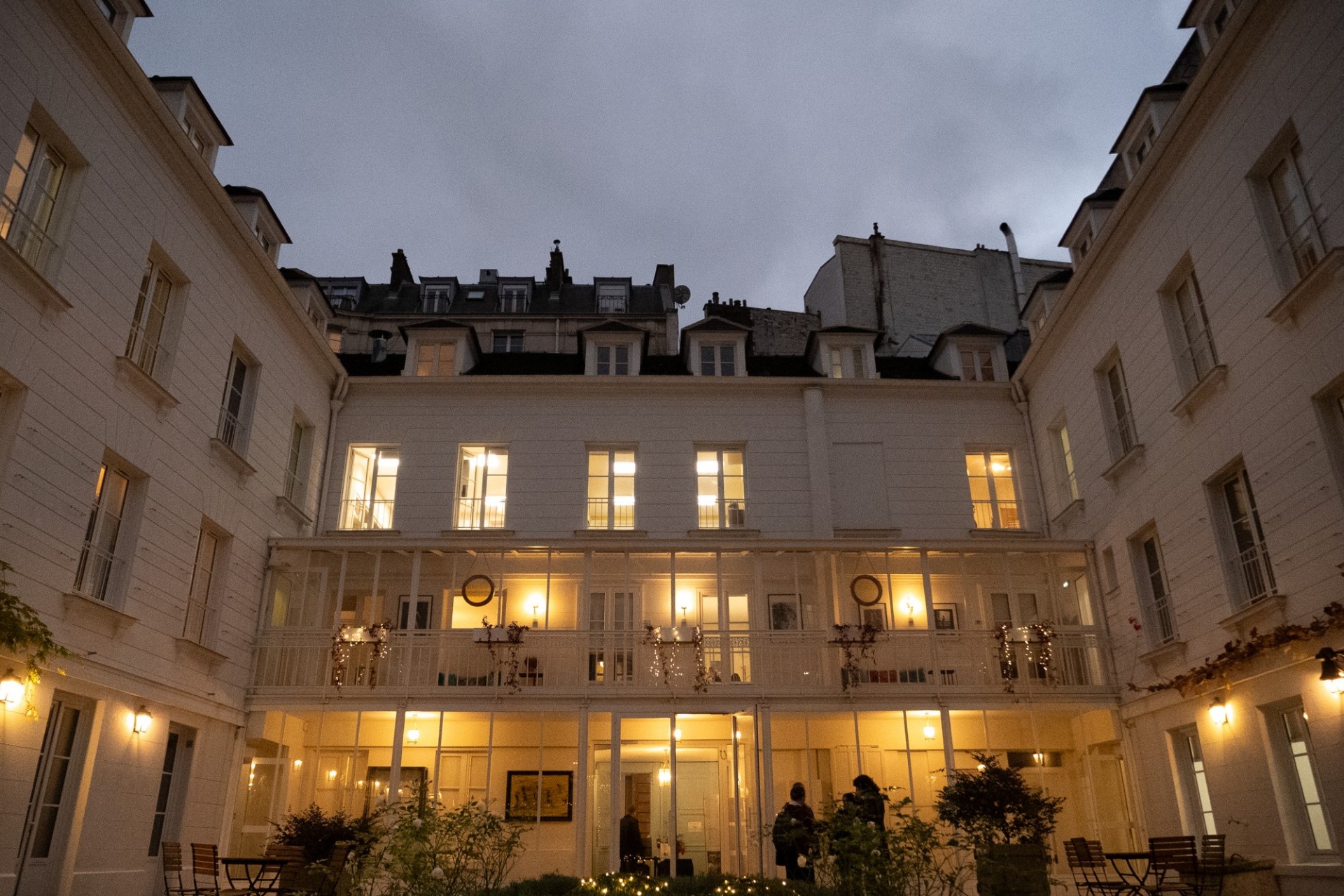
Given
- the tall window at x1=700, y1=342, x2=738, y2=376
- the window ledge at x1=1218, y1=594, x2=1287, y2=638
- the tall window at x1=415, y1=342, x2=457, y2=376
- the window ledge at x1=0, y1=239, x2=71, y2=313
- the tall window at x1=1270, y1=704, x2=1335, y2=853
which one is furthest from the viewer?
the tall window at x1=700, y1=342, x2=738, y2=376

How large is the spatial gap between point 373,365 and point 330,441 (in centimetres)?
208

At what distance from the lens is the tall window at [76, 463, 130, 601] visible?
9.55 m

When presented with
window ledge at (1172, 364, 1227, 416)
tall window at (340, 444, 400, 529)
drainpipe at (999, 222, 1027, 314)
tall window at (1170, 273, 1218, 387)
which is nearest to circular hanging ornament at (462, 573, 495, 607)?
tall window at (340, 444, 400, 529)

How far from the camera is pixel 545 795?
14.8 m

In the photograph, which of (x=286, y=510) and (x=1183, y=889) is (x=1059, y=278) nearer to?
(x=1183, y=889)

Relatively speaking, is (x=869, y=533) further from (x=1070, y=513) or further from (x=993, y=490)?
(x=1070, y=513)

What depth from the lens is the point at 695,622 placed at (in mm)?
15133

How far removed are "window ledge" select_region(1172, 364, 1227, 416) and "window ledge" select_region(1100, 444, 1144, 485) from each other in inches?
43.5

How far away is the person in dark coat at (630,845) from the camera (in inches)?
462

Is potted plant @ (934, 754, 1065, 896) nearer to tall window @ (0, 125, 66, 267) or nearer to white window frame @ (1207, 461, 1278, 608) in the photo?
white window frame @ (1207, 461, 1278, 608)

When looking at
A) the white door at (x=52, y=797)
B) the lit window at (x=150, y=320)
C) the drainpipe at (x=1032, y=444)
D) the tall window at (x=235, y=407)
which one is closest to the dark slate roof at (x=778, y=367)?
the drainpipe at (x=1032, y=444)

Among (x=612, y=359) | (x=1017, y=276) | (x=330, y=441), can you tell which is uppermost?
(x=1017, y=276)

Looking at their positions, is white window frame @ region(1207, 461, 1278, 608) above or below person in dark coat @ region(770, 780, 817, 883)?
above

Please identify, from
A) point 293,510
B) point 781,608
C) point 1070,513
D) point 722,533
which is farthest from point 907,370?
point 293,510
